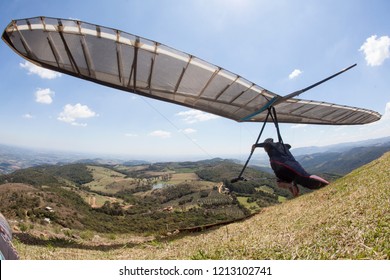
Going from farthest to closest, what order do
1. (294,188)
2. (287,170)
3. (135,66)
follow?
(294,188)
(287,170)
(135,66)

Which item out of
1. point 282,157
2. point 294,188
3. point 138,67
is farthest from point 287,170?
point 138,67

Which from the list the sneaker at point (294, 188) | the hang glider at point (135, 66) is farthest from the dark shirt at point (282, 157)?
the hang glider at point (135, 66)

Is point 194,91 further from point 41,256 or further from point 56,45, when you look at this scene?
point 41,256

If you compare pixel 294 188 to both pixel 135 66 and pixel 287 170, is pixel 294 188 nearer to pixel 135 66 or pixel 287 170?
pixel 287 170

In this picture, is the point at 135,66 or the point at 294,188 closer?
the point at 135,66

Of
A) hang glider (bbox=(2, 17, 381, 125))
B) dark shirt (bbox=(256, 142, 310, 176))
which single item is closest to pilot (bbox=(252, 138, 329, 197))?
dark shirt (bbox=(256, 142, 310, 176))
